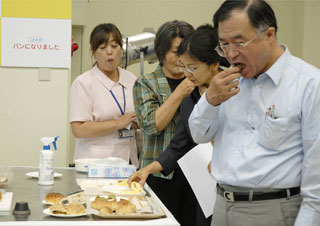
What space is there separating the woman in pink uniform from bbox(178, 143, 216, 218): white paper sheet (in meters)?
0.90

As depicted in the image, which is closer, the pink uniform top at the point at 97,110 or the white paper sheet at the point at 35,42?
the pink uniform top at the point at 97,110

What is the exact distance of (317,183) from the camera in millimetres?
1473

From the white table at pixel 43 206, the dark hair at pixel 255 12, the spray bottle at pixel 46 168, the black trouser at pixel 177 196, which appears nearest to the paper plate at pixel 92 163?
the white table at pixel 43 206

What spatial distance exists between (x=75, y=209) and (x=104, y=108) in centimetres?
144

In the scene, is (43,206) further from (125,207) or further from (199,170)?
(199,170)

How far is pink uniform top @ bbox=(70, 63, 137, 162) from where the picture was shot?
300 centimetres

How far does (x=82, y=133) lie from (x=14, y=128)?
2.33 feet

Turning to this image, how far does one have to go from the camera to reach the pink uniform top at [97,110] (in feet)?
9.85

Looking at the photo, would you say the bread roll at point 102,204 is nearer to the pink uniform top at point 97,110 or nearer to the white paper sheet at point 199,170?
the white paper sheet at point 199,170

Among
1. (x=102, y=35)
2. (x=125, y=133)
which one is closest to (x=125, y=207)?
(x=125, y=133)

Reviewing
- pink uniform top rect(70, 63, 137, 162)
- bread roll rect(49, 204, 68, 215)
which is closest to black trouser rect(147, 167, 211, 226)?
pink uniform top rect(70, 63, 137, 162)

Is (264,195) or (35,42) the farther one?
(35,42)

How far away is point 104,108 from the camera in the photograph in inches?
121

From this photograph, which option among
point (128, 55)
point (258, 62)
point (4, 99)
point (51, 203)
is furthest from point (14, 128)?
point (258, 62)
